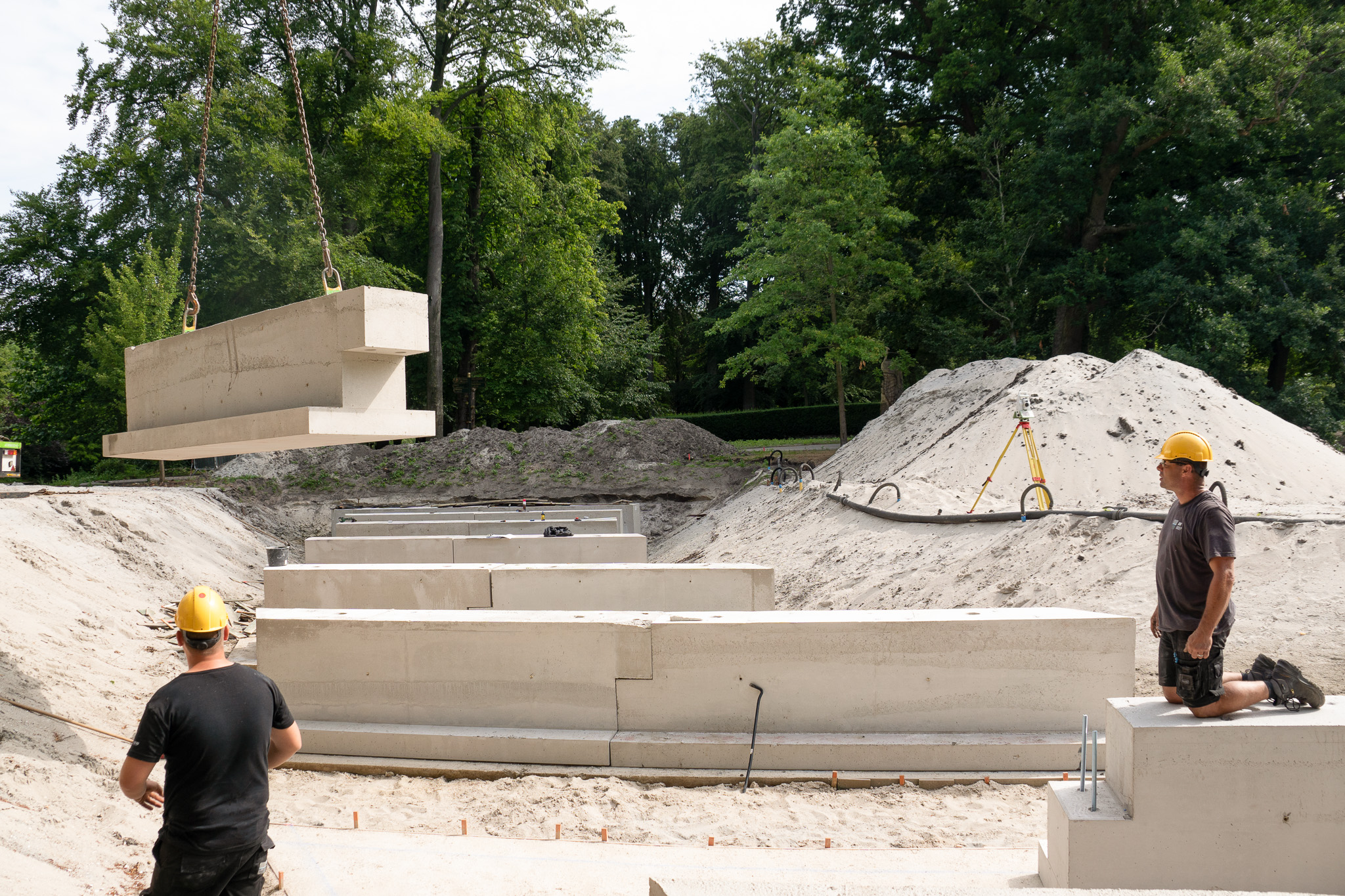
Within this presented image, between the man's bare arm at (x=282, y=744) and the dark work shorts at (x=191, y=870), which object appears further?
the man's bare arm at (x=282, y=744)

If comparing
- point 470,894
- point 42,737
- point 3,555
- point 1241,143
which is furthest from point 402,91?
point 470,894

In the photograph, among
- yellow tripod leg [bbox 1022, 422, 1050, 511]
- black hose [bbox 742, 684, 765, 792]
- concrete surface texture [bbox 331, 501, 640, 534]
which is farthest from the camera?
concrete surface texture [bbox 331, 501, 640, 534]

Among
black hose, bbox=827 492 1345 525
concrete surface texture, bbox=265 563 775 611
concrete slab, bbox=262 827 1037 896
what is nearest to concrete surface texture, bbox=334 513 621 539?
black hose, bbox=827 492 1345 525

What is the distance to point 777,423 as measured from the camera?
109ft

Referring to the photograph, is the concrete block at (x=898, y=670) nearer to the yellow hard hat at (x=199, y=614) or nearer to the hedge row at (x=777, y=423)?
the yellow hard hat at (x=199, y=614)

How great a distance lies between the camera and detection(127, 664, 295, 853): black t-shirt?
9.36ft

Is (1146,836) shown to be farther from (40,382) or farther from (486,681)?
(40,382)

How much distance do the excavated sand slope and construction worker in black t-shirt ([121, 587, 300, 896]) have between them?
6802 millimetres

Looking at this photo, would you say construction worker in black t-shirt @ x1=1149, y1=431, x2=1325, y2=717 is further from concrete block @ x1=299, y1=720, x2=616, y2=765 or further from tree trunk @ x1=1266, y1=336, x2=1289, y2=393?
tree trunk @ x1=1266, y1=336, x2=1289, y2=393

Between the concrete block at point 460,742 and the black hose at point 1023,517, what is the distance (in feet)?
19.6

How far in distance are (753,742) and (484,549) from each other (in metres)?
6.95

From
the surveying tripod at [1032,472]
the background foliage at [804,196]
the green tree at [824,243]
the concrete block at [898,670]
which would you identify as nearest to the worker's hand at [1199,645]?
the concrete block at [898,670]

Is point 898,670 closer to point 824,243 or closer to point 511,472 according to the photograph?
point 824,243

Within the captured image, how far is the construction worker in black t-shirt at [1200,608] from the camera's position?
371 centimetres
